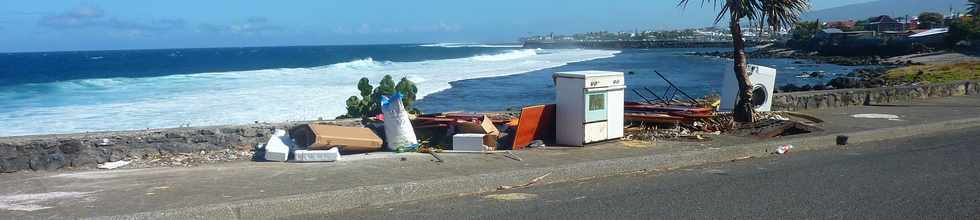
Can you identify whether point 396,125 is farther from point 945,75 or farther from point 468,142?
point 945,75

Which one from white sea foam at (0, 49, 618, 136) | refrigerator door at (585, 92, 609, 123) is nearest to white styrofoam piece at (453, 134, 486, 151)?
refrigerator door at (585, 92, 609, 123)

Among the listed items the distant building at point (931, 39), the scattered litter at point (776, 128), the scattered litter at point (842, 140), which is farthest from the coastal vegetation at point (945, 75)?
the distant building at point (931, 39)

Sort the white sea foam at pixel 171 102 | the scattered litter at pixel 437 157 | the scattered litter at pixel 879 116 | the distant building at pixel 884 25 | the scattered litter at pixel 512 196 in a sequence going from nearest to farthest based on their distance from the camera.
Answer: the scattered litter at pixel 512 196, the scattered litter at pixel 437 157, the scattered litter at pixel 879 116, the white sea foam at pixel 171 102, the distant building at pixel 884 25

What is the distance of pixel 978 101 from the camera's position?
603 inches

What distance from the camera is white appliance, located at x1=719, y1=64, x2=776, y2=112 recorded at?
12.2m

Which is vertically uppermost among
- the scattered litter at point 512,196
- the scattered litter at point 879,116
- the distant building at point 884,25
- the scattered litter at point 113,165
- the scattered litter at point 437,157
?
the scattered litter at point 113,165

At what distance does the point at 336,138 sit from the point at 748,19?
5.74 metres

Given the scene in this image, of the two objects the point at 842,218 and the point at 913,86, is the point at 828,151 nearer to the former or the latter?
the point at 842,218

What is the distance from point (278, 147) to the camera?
27.8ft

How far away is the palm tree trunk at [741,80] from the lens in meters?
11.3

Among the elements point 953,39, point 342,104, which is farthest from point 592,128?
point 953,39

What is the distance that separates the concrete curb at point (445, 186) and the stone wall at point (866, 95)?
11.0ft

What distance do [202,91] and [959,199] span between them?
1228 inches

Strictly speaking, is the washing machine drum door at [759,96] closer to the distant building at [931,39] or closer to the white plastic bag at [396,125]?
the white plastic bag at [396,125]
